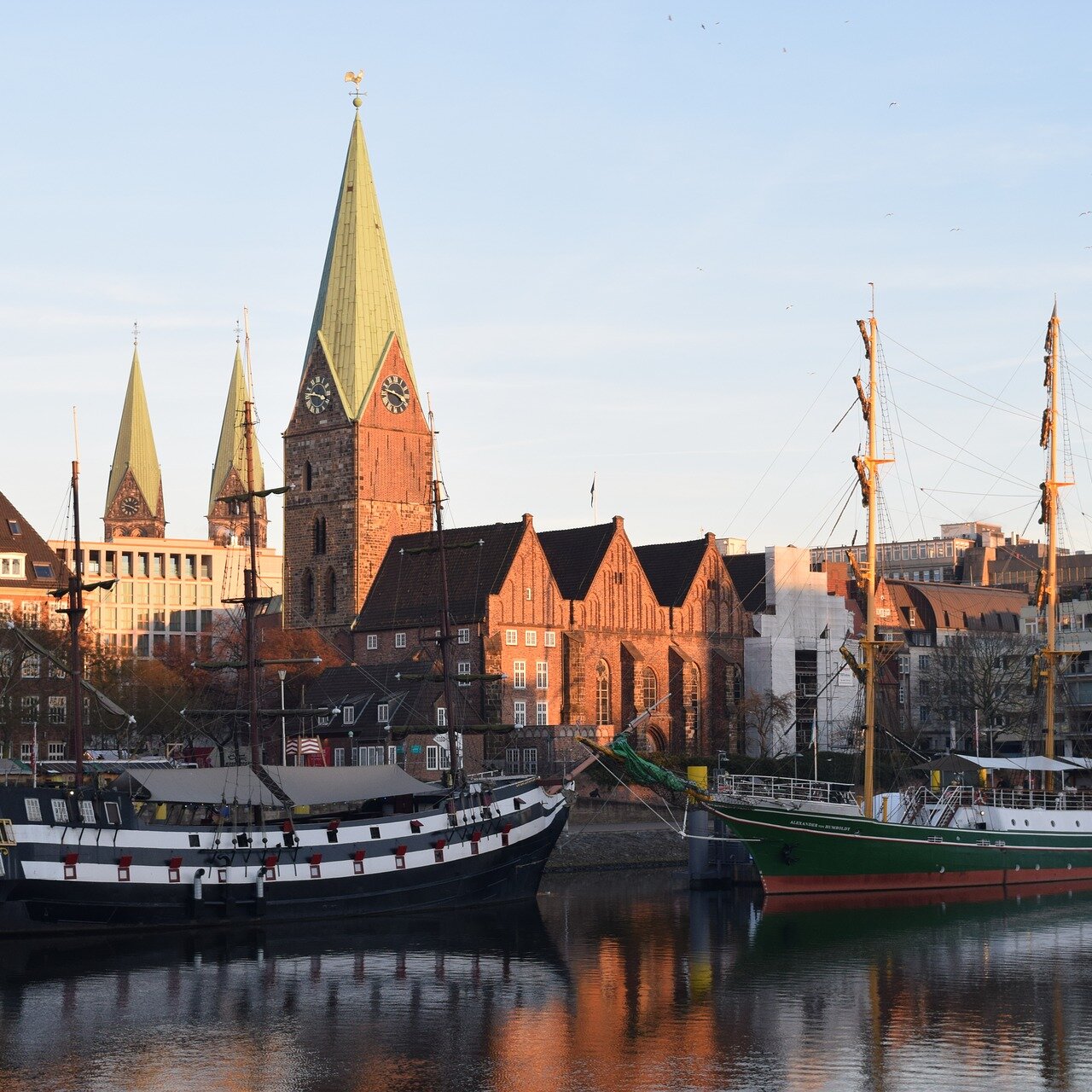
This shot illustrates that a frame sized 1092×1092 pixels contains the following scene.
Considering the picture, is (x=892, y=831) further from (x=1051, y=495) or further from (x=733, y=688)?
(x=733, y=688)

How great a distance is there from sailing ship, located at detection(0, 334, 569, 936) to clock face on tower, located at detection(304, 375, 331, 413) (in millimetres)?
68658

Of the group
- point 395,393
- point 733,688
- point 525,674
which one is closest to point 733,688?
point 733,688

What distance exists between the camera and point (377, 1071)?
38500mm

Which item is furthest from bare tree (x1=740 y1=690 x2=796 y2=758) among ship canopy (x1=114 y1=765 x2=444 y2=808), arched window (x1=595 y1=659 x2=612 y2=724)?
ship canopy (x1=114 y1=765 x2=444 y2=808)

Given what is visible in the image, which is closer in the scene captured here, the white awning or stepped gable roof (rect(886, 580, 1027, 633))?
the white awning

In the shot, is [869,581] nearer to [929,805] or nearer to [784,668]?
[929,805]

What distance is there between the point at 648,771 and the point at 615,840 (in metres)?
10.8

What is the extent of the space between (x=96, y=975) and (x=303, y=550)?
9050 centimetres

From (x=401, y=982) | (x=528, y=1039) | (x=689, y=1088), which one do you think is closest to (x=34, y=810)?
(x=401, y=982)

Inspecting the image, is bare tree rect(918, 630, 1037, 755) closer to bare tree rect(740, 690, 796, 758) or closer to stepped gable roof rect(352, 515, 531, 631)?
bare tree rect(740, 690, 796, 758)

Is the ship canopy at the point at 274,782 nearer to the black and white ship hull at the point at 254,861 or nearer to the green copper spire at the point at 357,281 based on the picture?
the black and white ship hull at the point at 254,861

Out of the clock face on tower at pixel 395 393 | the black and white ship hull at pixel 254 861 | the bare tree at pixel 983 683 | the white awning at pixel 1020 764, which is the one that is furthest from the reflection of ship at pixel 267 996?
the clock face on tower at pixel 395 393

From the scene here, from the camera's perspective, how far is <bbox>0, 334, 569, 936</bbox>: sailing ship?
196 ft

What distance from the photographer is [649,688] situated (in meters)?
124
